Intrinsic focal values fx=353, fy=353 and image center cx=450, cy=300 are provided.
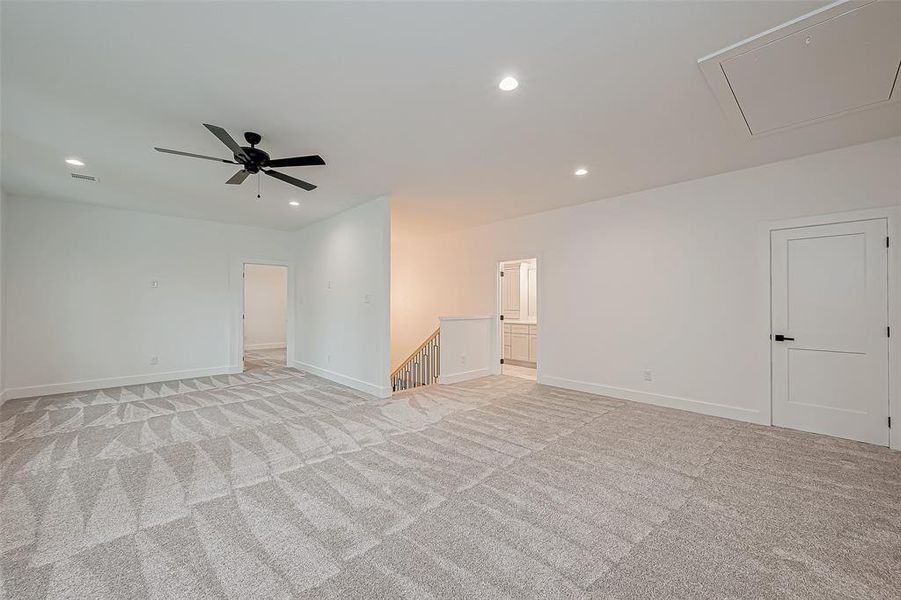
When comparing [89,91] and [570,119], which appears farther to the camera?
[570,119]

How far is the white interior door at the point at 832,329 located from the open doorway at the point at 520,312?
443 cm

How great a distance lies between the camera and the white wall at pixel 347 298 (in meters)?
4.99

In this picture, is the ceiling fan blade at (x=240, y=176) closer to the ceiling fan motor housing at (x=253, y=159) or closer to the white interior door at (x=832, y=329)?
the ceiling fan motor housing at (x=253, y=159)

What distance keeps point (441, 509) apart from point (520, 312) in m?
6.35

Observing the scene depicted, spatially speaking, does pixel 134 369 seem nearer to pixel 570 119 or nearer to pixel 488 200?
pixel 488 200

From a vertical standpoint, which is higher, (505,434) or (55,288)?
(55,288)

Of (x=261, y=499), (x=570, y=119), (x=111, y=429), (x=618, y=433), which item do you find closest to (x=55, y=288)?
(x=111, y=429)

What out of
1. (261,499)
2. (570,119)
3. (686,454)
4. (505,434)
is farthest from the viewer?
(505,434)

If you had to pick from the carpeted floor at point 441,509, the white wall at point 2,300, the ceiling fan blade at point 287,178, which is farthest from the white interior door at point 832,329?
the white wall at point 2,300

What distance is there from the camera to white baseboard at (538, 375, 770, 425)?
13.0 ft

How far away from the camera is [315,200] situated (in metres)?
5.14

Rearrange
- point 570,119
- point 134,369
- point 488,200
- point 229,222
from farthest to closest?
1. point 229,222
2. point 134,369
3. point 488,200
4. point 570,119

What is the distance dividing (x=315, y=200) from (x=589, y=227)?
407 cm

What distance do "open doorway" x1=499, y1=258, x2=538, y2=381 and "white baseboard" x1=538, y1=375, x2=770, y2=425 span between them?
2.20m
